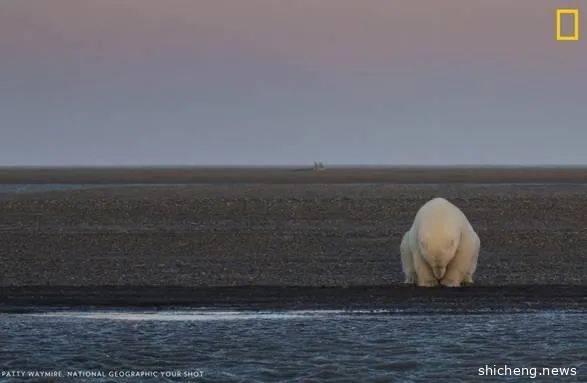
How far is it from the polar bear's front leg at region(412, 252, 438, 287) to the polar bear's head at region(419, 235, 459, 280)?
0.94 feet

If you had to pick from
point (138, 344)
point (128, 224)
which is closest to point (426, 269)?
point (138, 344)

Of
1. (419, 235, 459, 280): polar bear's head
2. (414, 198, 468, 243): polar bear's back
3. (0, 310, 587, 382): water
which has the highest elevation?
(414, 198, 468, 243): polar bear's back

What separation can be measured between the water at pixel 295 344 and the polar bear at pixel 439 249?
3.11m

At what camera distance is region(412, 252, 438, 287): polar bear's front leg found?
2284cm

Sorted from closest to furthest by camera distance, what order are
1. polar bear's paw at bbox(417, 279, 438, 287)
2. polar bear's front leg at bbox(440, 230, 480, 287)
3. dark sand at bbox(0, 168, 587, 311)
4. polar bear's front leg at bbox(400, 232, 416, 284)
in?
dark sand at bbox(0, 168, 587, 311), polar bear's front leg at bbox(440, 230, 480, 287), polar bear's paw at bbox(417, 279, 438, 287), polar bear's front leg at bbox(400, 232, 416, 284)

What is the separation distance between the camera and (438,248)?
22250mm

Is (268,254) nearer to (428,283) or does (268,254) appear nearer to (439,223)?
(428,283)

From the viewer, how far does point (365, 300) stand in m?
21.3

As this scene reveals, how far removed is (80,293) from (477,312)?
7.65 meters

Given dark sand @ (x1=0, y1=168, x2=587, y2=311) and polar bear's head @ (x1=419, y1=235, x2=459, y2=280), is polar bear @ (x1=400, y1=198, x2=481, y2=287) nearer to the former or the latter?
polar bear's head @ (x1=419, y1=235, x2=459, y2=280)

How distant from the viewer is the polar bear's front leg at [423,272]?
74.9ft

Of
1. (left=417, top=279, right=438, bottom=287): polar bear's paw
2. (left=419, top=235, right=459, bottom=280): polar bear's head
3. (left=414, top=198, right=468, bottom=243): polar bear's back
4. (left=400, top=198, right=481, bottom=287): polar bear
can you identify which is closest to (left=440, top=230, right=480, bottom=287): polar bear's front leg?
(left=400, top=198, right=481, bottom=287): polar bear

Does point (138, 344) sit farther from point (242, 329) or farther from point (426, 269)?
point (426, 269)

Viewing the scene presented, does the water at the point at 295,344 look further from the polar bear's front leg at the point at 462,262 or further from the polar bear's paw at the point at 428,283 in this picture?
the polar bear's front leg at the point at 462,262
